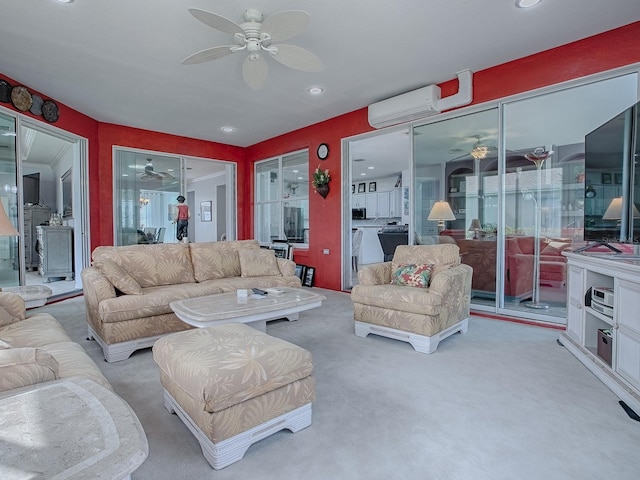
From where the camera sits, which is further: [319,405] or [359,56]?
[359,56]

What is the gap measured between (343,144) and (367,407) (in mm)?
4136

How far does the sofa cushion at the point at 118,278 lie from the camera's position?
9.48ft

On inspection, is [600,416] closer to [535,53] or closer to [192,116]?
[535,53]

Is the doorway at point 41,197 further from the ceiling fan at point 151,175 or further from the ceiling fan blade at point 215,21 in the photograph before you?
the ceiling fan blade at point 215,21

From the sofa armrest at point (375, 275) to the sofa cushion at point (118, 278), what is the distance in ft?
6.52

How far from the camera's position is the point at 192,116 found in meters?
5.26

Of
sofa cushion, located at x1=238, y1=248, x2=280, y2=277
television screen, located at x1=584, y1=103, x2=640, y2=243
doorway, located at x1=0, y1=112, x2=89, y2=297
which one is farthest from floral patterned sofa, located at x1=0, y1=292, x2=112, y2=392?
television screen, located at x1=584, y1=103, x2=640, y2=243

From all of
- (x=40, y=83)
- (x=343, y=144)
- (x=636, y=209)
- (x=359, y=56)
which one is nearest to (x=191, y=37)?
(x=359, y=56)

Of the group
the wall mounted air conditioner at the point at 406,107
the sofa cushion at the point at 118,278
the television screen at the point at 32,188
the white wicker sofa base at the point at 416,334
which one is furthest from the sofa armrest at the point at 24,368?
the television screen at the point at 32,188

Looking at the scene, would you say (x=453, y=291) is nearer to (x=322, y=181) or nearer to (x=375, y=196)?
(x=322, y=181)

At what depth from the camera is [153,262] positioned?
3508 millimetres

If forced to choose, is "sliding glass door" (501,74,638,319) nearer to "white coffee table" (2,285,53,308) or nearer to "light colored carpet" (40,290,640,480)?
"light colored carpet" (40,290,640,480)

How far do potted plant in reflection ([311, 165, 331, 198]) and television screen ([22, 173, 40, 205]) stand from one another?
6303 mm

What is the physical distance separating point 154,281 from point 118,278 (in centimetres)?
56
